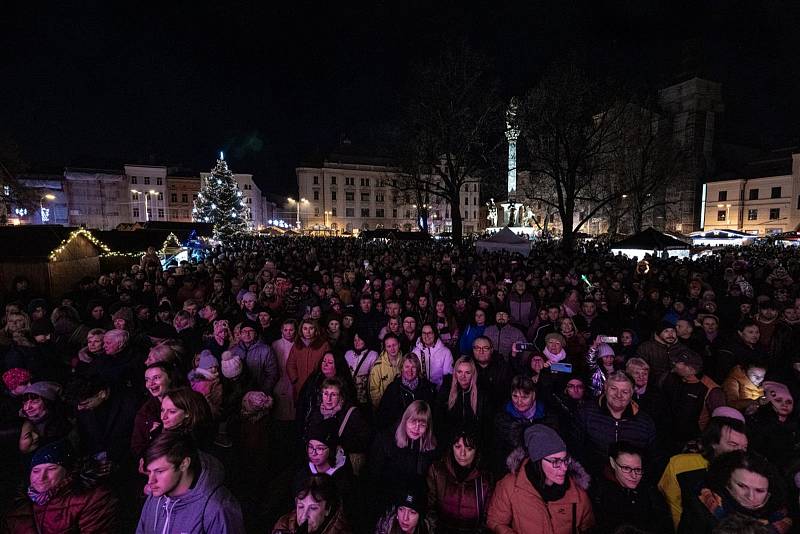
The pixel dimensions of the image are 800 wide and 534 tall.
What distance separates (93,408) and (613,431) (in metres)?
4.53

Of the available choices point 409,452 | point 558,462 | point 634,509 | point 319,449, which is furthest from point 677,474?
point 319,449

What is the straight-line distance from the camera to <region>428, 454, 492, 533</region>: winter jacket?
2.97 m

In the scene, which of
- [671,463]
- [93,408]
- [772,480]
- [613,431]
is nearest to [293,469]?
[93,408]

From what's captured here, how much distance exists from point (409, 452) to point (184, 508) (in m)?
1.64

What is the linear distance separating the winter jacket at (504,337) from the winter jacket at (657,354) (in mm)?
1570

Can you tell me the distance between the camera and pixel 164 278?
10469 millimetres

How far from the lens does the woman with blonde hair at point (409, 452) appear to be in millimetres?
3254

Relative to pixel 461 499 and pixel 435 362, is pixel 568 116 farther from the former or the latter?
pixel 461 499

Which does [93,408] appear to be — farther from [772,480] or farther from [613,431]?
[772,480]

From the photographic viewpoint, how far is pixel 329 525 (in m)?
2.45

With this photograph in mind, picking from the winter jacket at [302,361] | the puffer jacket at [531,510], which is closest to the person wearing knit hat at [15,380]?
the winter jacket at [302,361]

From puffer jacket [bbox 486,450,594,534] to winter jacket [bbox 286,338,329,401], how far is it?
2.94 metres

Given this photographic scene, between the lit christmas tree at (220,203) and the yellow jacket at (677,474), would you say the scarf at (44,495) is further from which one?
the lit christmas tree at (220,203)

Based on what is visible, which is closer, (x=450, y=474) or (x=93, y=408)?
(x=450, y=474)
